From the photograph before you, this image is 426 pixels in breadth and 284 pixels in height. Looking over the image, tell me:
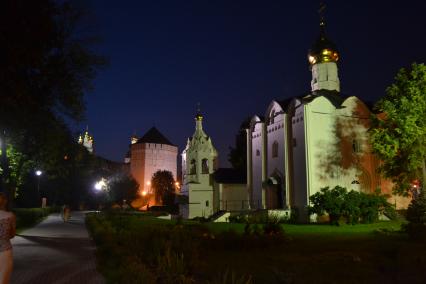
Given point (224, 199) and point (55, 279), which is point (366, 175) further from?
point (55, 279)

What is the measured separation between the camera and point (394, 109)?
24.3m

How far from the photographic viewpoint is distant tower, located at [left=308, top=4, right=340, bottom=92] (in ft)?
112

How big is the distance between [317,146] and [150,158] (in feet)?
169

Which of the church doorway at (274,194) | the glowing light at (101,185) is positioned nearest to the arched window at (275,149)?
the church doorway at (274,194)

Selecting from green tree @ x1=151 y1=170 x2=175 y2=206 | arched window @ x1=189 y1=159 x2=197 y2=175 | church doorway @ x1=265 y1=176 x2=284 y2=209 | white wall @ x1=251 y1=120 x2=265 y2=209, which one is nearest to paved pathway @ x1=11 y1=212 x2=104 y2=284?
church doorway @ x1=265 y1=176 x2=284 y2=209

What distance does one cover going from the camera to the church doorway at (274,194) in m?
31.8

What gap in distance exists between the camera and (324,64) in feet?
114

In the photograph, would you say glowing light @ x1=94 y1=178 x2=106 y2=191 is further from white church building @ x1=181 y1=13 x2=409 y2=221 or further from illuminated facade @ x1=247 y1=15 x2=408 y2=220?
illuminated facade @ x1=247 y1=15 x2=408 y2=220

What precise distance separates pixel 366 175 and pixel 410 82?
8.66 metres

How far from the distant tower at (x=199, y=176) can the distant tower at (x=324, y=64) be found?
12.9 m

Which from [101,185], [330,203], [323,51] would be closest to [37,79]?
[330,203]

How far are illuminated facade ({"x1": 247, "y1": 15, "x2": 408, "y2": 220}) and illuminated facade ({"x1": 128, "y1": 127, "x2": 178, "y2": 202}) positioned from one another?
4395cm

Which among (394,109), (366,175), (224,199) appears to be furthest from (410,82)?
(224,199)

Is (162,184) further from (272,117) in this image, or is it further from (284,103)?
(284,103)
